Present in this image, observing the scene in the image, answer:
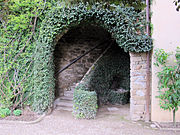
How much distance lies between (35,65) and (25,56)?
0.42 m

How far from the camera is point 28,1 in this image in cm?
375

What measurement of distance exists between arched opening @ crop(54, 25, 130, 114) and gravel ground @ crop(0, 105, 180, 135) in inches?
53.2

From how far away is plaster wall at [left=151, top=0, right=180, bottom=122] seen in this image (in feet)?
11.0

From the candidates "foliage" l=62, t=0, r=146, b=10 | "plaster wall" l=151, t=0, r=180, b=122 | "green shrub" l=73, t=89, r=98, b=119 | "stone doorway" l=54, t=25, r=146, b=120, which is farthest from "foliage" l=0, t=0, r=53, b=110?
"plaster wall" l=151, t=0, r=180, b=122

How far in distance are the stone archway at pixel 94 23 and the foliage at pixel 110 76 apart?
4.79 feet

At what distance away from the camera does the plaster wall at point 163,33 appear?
335 centimetres

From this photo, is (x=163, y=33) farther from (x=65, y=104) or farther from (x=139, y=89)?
(x=65, y=104)

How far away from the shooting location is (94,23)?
3.79 meters

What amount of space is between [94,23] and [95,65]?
1636 mm

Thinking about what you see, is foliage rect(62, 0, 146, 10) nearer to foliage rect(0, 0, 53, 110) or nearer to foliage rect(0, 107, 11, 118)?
foliage rect(0, 0, 53, 110)

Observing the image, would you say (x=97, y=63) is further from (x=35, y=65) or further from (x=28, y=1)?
(x=28, y=1)

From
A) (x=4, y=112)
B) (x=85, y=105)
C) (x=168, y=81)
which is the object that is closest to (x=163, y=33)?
(x=168, y=81)

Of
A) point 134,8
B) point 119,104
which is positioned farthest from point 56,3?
point 119,104

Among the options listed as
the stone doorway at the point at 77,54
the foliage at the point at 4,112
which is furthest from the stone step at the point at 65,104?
the foliage at the point at 4,112
